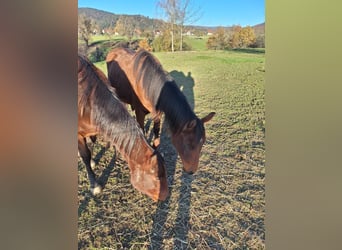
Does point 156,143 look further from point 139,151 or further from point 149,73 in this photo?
point 149,73

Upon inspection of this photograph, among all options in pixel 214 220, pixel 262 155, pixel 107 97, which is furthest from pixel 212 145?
pixel 107 97

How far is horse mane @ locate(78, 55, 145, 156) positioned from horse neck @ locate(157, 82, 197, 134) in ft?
0.43

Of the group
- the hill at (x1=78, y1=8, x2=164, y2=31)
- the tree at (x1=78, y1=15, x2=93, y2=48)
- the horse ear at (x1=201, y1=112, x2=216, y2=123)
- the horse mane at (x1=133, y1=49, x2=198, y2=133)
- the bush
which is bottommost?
the horse ear at (x1=201, y1=112, x2=216, y2=123)

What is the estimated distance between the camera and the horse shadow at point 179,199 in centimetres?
120

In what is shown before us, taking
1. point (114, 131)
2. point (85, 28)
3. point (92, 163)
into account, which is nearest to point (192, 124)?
point (114, 131)

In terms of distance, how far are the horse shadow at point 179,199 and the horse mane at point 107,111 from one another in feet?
0.43

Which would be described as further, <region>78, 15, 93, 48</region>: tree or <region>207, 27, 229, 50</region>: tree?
<region>207, 27, 229, 50</region>: tree

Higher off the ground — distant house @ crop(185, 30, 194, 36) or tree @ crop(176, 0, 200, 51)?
tree @ crop(176, 0, 200, 51)

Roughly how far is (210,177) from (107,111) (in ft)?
1.57

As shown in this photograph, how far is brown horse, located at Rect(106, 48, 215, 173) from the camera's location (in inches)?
47.3

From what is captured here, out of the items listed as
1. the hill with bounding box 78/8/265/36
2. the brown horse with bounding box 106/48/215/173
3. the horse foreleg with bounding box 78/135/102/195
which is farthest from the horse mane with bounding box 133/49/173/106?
the horse foreleg with bounding box 78/135/102/195

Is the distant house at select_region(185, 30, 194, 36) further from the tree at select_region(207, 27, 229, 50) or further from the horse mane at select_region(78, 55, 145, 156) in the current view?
the horse mane at select_region(78, 55, 145, 156)
